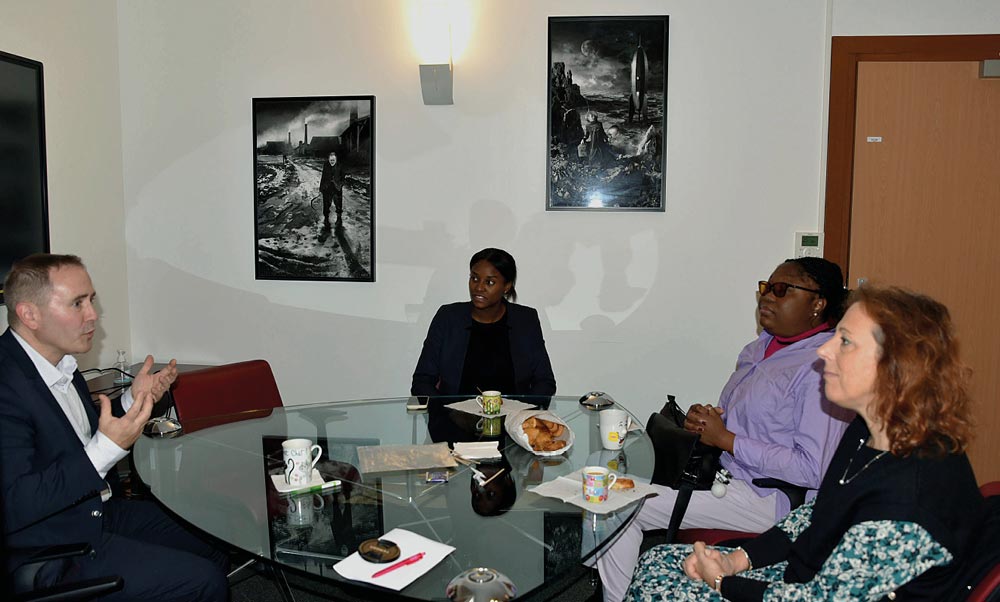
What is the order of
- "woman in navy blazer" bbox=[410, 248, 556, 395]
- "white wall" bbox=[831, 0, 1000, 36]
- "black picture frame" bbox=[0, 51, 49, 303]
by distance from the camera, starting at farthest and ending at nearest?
"white wall" bbox=[831, 0, 1000, 36] < "woman in navy blazer" bbox=[410, 248, 556, 395] < "black picture frame" bbox=[0, 51, 49, 303]

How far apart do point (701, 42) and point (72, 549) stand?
11.5 feet

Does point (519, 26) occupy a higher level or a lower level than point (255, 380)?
higher

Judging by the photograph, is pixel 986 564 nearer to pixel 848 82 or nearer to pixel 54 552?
pixel 54 552

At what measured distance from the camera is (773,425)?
2.52m

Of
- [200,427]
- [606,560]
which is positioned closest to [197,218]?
[200,427]

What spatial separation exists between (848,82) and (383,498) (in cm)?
323

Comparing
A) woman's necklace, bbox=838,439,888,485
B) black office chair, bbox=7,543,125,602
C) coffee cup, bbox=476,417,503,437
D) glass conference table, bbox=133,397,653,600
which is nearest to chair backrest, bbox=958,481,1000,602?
woman's necklace, bbox=838,439,888,485

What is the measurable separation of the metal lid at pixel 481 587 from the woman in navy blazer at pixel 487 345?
6.14ft

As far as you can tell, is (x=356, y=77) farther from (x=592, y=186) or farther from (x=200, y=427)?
(x=200, y=427)

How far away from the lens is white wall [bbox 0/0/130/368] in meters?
3.59

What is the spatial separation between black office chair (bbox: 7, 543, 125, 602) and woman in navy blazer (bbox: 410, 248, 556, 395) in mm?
1740

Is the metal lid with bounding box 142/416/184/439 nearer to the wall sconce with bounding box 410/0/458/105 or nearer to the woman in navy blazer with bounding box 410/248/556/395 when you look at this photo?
the woman in navy blazer with bounding box 410/248/556/395

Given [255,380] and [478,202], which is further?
[478,202]

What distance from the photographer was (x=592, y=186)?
13.2 feet
